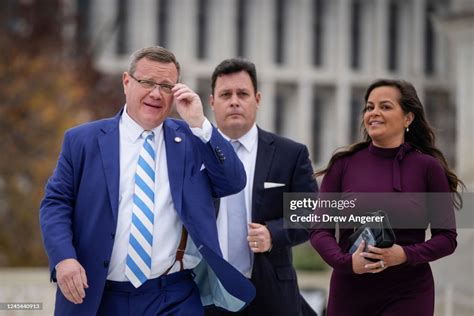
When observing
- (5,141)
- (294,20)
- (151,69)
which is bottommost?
(5,141)

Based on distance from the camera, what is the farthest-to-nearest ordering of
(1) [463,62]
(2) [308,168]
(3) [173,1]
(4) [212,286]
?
(3) [173,1] < (1) [463,62] < (2) [308,168] < (4) [212,286]

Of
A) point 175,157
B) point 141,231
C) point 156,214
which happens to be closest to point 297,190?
point 175,157

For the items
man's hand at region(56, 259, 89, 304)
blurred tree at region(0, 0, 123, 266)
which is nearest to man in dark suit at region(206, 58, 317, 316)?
man's hand at region(56, 259, 89, 304)

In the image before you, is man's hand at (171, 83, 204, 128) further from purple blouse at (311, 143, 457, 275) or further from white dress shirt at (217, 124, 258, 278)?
white dress shirt at (217, 124, 258, 278)

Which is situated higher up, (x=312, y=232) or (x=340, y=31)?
(x=340, y=31)

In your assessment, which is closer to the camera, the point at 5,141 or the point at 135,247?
the point at 135,247

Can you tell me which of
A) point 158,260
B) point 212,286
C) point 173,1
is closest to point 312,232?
point 212,286

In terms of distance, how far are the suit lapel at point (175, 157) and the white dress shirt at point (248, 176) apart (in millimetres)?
869

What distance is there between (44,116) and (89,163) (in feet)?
67.1

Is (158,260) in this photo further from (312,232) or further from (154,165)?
(312,232)

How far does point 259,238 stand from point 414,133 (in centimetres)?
109

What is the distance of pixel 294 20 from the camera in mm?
64688

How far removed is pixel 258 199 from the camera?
5.98m

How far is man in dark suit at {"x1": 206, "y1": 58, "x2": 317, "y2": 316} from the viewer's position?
19.4 feet
